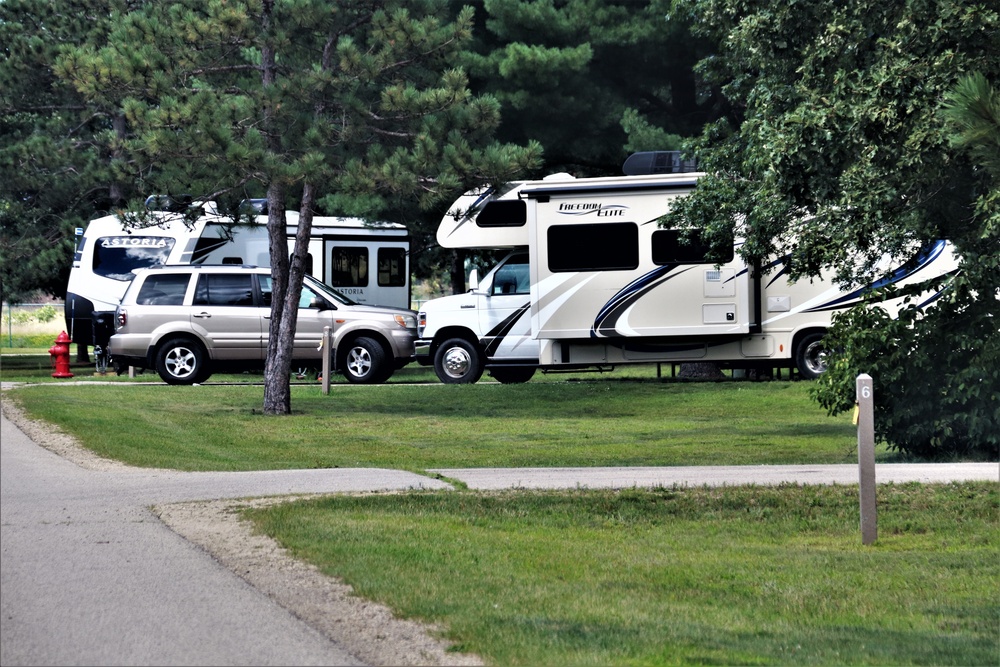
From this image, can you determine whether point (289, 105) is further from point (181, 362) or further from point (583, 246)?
point (181, 362)

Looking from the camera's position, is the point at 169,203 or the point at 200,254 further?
the point at 200,254

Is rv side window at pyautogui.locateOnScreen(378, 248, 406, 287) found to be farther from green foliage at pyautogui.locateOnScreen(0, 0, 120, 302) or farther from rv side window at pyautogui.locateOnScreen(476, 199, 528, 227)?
green foliage at pyautogui.locateOnScreen(0, 0, 120, 302)

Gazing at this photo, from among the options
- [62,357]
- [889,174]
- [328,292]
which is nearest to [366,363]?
[328,292]

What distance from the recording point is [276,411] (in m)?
20.7

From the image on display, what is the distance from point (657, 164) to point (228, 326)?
27.1 ft

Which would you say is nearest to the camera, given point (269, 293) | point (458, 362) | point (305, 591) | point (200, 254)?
point (305, 591)

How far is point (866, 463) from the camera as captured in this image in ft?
30.8

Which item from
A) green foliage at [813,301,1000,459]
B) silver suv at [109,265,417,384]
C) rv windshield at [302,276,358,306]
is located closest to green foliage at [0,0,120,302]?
silver suv at [109,265,417,384]

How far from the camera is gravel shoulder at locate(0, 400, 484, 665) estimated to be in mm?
6191

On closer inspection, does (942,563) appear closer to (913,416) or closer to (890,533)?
(890,533)

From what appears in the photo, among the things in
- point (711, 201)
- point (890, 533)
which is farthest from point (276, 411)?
point (890, 533)

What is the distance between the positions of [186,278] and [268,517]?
16.0 m

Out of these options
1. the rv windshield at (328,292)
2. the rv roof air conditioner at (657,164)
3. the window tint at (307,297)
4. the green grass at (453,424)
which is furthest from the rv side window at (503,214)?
the window tint at (307,297)

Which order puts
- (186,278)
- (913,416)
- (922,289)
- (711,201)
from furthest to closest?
1. (186,278)
2. (711,201)
3. (922,289)
4. (913,416)
